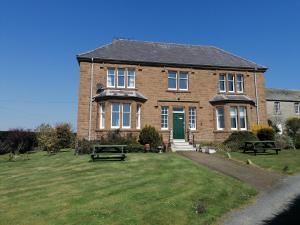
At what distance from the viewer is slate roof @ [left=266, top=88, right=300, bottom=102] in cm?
4066

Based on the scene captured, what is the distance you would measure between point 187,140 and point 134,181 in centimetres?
1557

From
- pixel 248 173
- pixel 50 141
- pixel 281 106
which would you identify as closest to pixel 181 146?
pixel 248 173

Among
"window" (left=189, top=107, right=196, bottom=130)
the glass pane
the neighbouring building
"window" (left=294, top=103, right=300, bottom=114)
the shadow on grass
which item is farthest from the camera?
"window" (left=294, top=103, right=300, bottom=114)

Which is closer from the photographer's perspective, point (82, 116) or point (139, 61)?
point (82, 116)

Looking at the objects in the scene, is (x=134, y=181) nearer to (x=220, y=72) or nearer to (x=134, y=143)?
(x=134, y=143)

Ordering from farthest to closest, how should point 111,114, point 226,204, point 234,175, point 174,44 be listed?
1. point 174,44
2. point 111,114
3. point 234,175
4. point 226,204

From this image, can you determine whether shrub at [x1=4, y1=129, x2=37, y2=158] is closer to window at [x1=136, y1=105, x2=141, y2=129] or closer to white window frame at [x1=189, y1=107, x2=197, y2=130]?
window at [x1=136, y1=105, x2=141, y2=129]

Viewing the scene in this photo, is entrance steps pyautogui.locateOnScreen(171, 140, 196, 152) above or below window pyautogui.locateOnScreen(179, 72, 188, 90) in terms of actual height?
below

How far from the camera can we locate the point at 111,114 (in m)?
24.0

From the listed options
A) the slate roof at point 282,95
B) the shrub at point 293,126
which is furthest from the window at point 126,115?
the slate roof at point 282,95

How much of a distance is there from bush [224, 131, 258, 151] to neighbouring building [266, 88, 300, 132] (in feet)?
54.2

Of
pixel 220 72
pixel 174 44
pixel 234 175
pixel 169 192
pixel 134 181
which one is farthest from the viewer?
pixel 174 44

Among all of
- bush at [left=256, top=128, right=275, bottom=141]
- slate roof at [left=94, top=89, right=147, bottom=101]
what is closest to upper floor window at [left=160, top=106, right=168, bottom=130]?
slate roof at [left=94, top=89, right=147, bottom=101]

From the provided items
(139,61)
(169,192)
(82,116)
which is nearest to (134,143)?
(82,116)
